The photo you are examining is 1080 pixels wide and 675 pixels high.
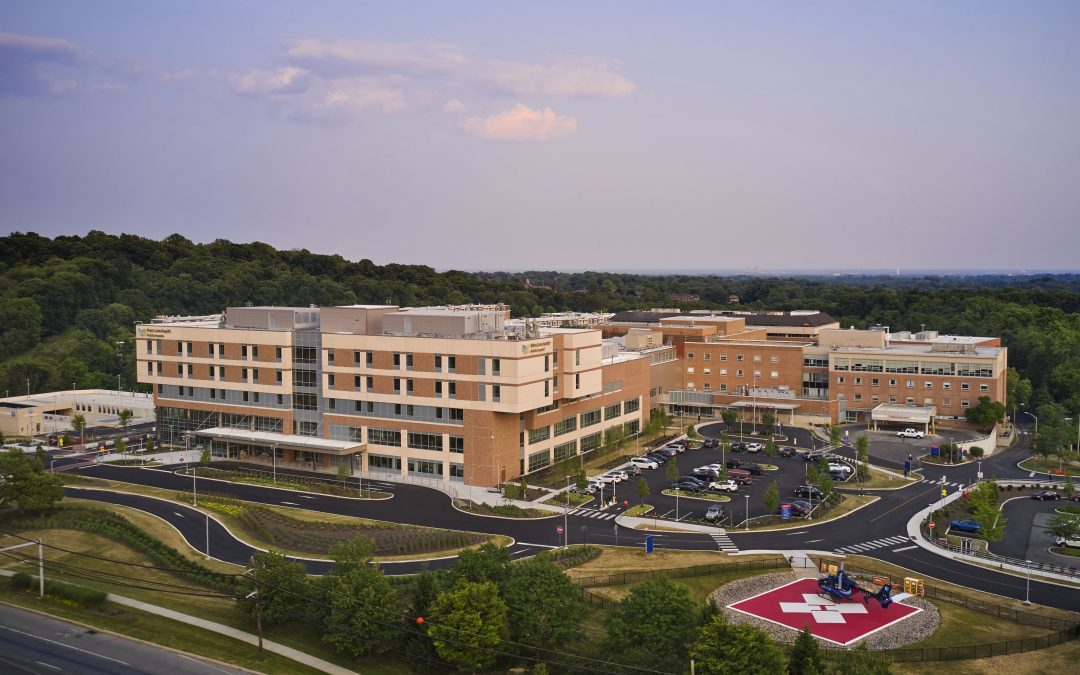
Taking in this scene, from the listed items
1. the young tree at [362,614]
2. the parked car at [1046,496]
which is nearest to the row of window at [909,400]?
the parked car at [1046,496]

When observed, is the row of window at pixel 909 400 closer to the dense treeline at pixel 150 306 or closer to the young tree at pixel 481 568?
the dense treeline at pixel 150 306

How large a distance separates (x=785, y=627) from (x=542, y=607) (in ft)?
44.8

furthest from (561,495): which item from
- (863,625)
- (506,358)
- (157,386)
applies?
(157,386)

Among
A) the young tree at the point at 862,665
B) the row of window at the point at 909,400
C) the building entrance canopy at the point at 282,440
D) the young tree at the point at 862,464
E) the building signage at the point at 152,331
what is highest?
the building signage at the point at 152,331

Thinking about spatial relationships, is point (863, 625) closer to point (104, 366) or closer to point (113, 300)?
point (104, 366)

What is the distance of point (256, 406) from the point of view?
283 feet

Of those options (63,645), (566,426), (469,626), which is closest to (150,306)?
(566,426)

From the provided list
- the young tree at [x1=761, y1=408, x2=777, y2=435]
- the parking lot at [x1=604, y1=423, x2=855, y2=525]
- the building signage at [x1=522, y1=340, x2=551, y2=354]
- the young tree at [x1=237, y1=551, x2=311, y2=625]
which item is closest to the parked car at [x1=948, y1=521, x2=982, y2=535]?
the parking lot at [x1=604, y1=423, x2=855, y2=525]

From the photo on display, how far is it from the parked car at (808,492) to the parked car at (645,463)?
13.7 meters

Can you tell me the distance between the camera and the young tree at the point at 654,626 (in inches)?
1474

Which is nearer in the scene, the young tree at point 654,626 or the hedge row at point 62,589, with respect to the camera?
the young tree at point 654,626

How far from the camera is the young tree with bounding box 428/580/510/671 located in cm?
3884

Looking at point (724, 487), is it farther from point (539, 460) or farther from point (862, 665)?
point (862, 665)

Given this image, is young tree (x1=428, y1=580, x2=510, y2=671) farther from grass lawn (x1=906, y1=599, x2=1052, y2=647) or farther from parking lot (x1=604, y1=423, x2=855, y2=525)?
parking lot (x1=604, y1=423, x2=855, y2=525)
